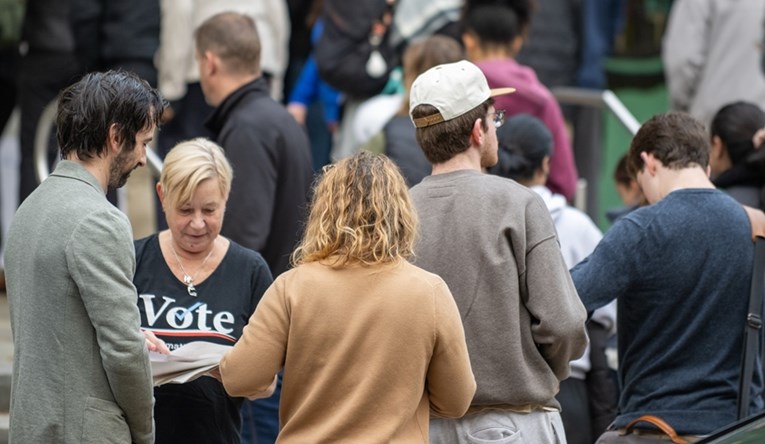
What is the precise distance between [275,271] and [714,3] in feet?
12.0

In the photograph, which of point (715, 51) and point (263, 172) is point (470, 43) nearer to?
point (263, 172)

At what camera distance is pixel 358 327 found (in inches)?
147

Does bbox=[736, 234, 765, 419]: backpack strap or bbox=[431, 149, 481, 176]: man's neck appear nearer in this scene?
bbox=[431, 149, 481, 176]: man's neck

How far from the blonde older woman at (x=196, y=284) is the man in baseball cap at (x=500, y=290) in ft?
2.30

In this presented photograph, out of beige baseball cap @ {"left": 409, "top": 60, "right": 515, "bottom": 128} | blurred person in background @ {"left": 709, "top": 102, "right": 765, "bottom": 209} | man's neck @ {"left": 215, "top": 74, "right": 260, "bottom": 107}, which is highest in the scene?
beige baseball cap @ {"left": 409, "top": 60, "right": 515, "bottom": 128}

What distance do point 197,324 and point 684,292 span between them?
5.25ft

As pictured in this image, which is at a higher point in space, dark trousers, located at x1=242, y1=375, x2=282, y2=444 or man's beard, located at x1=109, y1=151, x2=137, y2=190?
man's beard, located at x1=109, y1=151, x2=137, y2=190

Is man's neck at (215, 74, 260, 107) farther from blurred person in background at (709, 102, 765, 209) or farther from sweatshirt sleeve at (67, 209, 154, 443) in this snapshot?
sweatshirt sleeve at (67, 209, 154, 443)

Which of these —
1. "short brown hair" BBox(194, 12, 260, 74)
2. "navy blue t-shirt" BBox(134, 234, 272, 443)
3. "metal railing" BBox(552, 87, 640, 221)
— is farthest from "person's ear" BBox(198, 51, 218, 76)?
"metal railing" BBox(552, 87, 640, 221)

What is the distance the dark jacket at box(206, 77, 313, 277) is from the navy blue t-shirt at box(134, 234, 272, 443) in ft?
3.60

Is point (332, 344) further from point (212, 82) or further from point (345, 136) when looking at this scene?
point (345, 136)

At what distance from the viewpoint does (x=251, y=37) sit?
19.6 ft

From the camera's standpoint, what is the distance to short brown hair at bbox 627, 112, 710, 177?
4.71m

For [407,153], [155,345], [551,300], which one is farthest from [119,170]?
[407,153]
